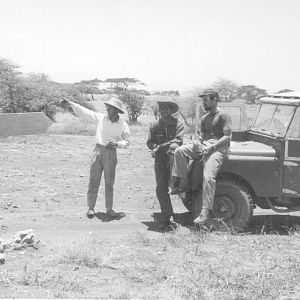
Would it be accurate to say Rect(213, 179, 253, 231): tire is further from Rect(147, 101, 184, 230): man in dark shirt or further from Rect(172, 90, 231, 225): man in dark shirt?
Rect(147, 101, 184, 230): man in dark shirt

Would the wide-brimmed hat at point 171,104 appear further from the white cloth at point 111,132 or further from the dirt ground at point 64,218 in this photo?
the dirt ground at point 64,218

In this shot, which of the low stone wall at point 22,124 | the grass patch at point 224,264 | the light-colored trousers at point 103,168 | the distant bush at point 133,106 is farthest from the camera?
the distant bush at point 133,106

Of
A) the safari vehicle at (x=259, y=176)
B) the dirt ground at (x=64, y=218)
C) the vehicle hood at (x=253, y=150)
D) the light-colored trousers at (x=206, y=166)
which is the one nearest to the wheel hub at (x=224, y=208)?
the safari vehicle at (x=259, y=176)

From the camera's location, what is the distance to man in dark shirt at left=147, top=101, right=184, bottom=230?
7.36 metres

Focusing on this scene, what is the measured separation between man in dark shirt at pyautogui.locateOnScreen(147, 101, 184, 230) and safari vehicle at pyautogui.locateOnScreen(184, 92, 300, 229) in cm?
38

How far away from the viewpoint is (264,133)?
7.63 meters

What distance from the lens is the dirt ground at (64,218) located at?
4938 millimetres

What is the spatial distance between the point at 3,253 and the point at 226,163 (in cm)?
301

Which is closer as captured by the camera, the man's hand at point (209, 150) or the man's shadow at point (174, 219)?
the man's hand at point (209, 150)

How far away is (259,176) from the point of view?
23.5ft

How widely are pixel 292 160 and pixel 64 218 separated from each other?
321cm

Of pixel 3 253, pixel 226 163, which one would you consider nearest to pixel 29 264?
pixel 3 253

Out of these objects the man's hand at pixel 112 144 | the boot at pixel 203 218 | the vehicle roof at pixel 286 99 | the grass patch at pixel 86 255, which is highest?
the vehicle roof at pixel 286 99

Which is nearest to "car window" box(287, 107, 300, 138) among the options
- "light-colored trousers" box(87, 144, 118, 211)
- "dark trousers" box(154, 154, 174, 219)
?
"dark trousers" box(154, 154, 174, 219)
